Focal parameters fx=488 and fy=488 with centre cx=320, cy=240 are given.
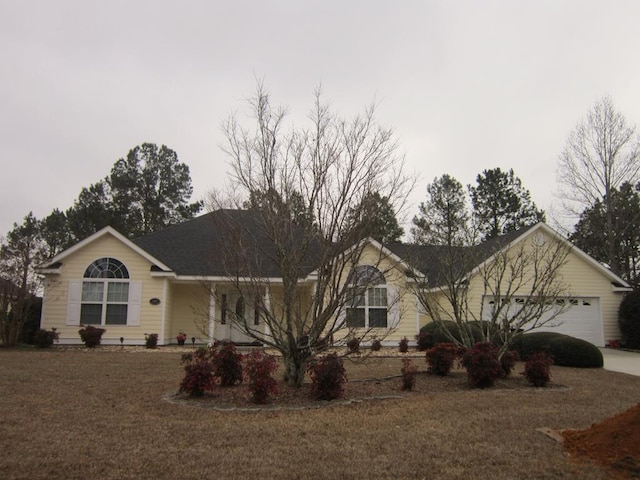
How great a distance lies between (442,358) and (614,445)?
18.7 ft

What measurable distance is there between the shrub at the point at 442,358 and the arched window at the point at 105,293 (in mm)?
11740

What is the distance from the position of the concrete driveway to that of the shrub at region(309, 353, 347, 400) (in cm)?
835

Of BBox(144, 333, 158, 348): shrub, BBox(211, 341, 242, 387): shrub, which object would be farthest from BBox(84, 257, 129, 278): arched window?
BBox(211, 341, 242, 387): shrub

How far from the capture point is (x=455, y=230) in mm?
11969

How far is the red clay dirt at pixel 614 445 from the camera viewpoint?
15.0ft

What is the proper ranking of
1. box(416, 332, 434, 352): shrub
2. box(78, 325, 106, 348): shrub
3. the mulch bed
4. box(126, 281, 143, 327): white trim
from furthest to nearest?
box(126, 281, 143, 327): white trim < box(78, 325, 106, 348): shrub < box(416, 332, 434, 352): shrub < the mulch bed

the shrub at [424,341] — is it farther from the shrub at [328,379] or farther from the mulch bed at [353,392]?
the shrub at [328,379]

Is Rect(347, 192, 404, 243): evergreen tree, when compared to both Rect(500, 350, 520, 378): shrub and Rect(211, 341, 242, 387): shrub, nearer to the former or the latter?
Rect(211, 341, 242, 387): shrub

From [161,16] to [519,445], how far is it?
32.7 ft

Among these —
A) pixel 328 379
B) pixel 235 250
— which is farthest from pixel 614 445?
pixel 235 250

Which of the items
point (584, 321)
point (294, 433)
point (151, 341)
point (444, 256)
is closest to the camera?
point (294, 433)

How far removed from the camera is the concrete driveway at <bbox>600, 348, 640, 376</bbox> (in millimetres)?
12766

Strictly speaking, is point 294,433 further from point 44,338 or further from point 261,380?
point 44,338

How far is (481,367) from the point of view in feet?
29.9
